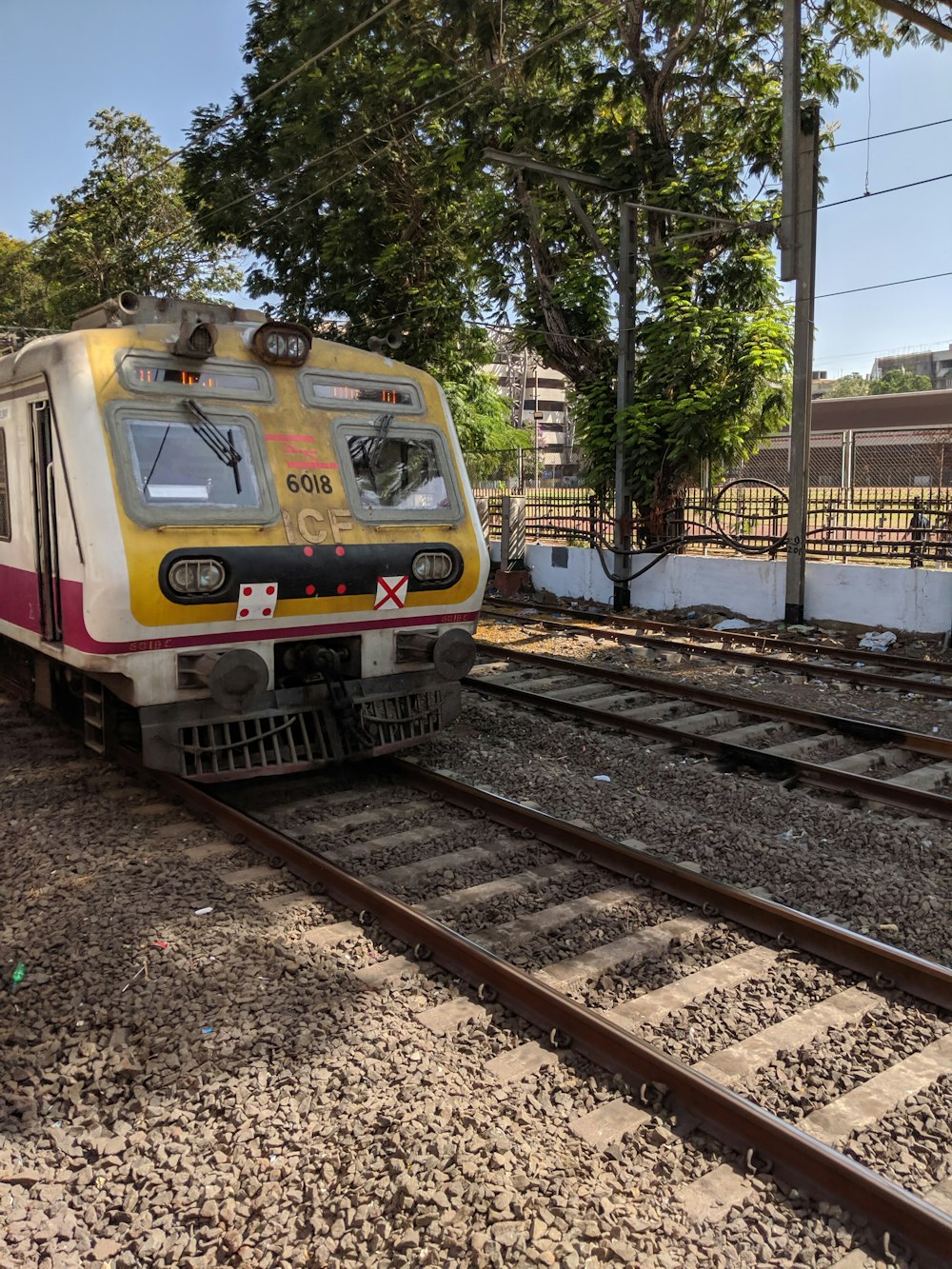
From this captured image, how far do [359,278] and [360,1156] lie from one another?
793 inches

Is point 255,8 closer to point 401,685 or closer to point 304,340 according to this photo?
point 304,340

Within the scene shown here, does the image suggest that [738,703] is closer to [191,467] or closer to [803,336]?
[191,467]

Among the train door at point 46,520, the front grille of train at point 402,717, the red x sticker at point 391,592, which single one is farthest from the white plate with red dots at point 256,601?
the train door at point 46,520

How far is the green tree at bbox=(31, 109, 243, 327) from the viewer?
27844mm

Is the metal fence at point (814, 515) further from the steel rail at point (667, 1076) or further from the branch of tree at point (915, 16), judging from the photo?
the steel rail at point (667, 1076)

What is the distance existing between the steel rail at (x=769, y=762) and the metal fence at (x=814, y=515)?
244 inches

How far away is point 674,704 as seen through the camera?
29.7 feet

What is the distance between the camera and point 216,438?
6.14 m

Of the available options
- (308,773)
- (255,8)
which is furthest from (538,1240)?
(255,8)

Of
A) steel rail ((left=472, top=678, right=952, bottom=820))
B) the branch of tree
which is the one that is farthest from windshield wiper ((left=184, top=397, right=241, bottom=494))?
the branch of tree

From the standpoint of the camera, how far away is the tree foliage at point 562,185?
15.4 metres

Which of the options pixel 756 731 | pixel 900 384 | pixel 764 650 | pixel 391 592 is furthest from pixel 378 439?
pixel 900 384

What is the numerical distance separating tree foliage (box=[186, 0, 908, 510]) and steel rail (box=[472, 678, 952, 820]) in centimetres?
778

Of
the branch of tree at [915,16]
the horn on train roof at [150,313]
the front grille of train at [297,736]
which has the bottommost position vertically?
the front grille of train at [297,736]
